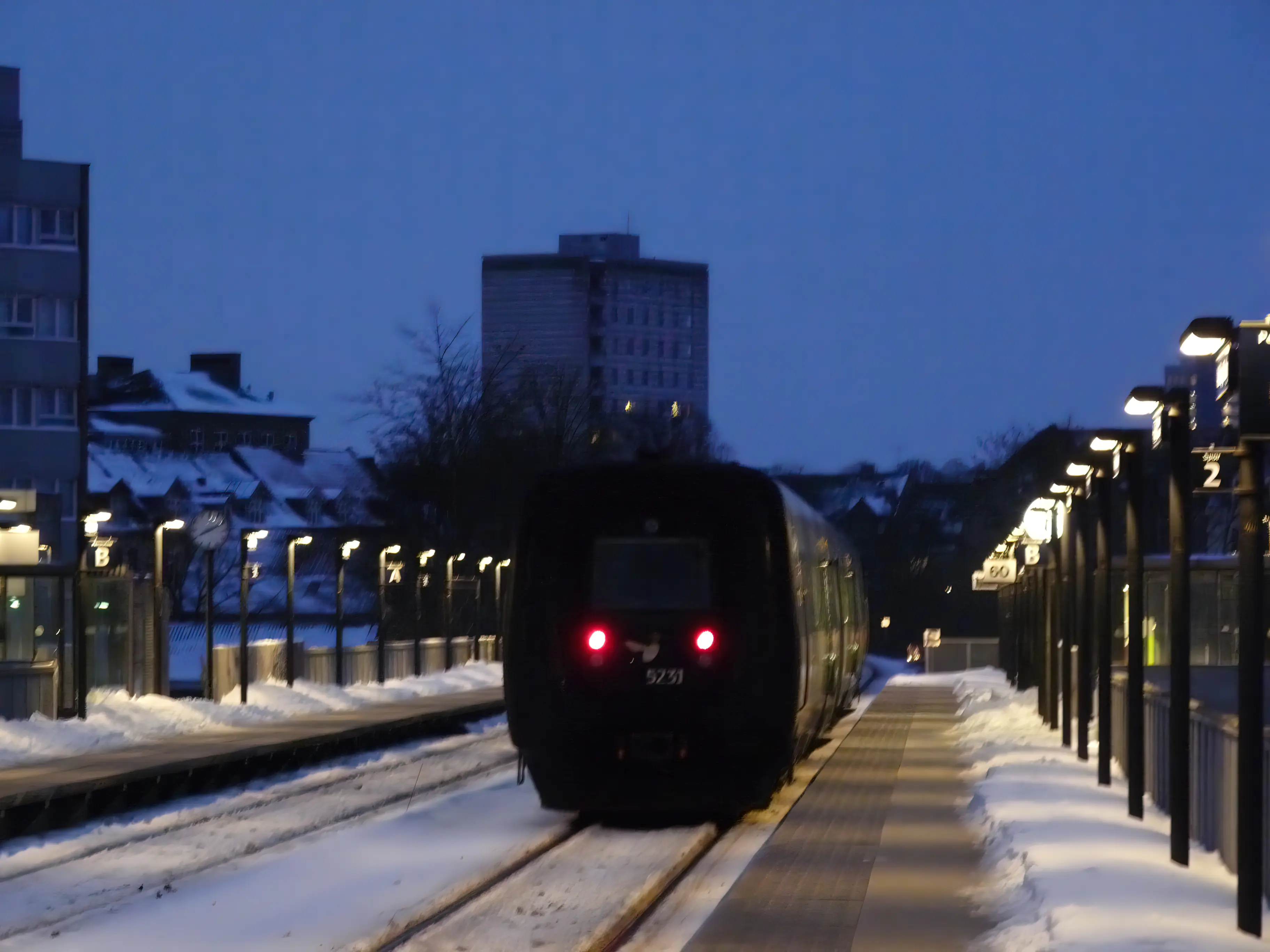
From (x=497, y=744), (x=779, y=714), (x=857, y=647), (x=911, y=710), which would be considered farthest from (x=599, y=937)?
(x=911, y=710)

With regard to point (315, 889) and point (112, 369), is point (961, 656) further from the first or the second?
point (112, 369)

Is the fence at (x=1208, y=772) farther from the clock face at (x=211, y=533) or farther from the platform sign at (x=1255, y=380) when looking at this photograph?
the clock face at (x=211, y=533)

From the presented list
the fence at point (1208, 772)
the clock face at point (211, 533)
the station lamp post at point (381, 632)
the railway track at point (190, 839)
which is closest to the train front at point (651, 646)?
the railway track at point (190, 839)

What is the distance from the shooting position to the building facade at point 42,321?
209ft

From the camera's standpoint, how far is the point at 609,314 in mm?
144625

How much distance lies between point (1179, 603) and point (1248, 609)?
221 centimetres

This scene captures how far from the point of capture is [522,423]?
2901 inches

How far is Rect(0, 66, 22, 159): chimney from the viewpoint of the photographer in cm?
6506

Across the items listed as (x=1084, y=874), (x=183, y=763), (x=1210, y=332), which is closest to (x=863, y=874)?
(x=1084, y=874)

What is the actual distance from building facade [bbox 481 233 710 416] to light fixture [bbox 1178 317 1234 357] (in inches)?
4838

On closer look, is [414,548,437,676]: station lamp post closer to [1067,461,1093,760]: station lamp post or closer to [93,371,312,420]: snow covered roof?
[1067,461,1093,760]: station lamp post

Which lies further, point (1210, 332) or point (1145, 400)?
point (1145, 400)

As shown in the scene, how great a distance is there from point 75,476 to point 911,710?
37213 millimetres

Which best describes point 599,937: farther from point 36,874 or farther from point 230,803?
point 230,803
